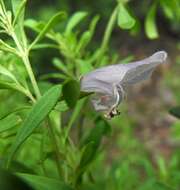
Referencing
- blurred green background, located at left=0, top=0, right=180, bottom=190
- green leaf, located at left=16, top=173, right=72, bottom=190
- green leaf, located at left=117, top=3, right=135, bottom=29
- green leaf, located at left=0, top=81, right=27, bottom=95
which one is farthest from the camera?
blurred green background, located at left=0, top=0, right=180, bottom=190

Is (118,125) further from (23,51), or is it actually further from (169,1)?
(23,51)

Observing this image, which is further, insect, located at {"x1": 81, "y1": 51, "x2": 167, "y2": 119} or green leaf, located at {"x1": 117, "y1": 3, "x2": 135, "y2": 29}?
green leaf, located at {"x1": 117, "y1": 3, "x2": 135, "y2": 29}

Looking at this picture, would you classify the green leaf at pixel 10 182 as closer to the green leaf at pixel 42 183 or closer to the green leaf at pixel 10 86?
the green leaf at pixel 42 183

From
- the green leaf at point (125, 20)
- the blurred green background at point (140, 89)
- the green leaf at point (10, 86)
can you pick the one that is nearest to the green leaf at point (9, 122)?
the green leaf at point (10, 86)

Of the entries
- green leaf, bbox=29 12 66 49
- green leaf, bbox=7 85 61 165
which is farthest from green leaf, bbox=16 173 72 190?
green leaf, bbox=29 12 66 49

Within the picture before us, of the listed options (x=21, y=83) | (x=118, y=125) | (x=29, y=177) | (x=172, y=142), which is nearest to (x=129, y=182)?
(x=21, y=83)

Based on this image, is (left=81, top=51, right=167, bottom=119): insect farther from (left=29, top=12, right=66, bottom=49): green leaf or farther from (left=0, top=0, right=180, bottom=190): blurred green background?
(left=0, top=0, right=180, bottom=190): blurred green background
